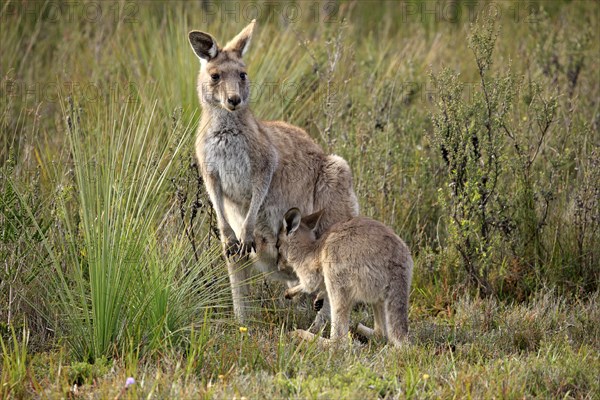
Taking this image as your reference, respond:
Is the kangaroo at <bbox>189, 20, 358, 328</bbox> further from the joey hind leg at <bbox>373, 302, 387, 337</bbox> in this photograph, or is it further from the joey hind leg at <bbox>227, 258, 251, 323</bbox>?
the joey hind leg at <bbox>373, 302, 387, 337</bbox>

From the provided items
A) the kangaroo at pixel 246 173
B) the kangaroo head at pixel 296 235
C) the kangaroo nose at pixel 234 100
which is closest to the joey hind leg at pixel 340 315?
the kangaroo head at pixel 296 235

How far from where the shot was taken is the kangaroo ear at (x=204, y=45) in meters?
5.85

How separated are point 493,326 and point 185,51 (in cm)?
373

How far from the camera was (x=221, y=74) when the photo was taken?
5.82 meters

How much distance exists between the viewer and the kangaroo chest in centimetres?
581

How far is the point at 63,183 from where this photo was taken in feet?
19.7

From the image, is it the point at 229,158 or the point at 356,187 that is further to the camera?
the point at 356,187

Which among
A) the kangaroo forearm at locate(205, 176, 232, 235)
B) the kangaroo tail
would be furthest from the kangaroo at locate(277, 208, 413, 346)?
the kangaroo forearm at locate(205, 176, 232, 235)

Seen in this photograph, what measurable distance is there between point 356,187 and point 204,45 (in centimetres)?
175

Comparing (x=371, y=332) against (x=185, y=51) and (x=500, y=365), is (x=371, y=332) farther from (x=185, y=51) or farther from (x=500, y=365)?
(x=185, y=51)

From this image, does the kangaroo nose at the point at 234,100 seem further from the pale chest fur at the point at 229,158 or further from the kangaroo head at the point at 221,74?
the pale chest fur at the point at 229,158

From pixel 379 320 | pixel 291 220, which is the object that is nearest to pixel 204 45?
pixel 291 220

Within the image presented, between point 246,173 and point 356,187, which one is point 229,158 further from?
point 356,187

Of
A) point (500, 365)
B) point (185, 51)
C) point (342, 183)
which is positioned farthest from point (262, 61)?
point (500, 365)
